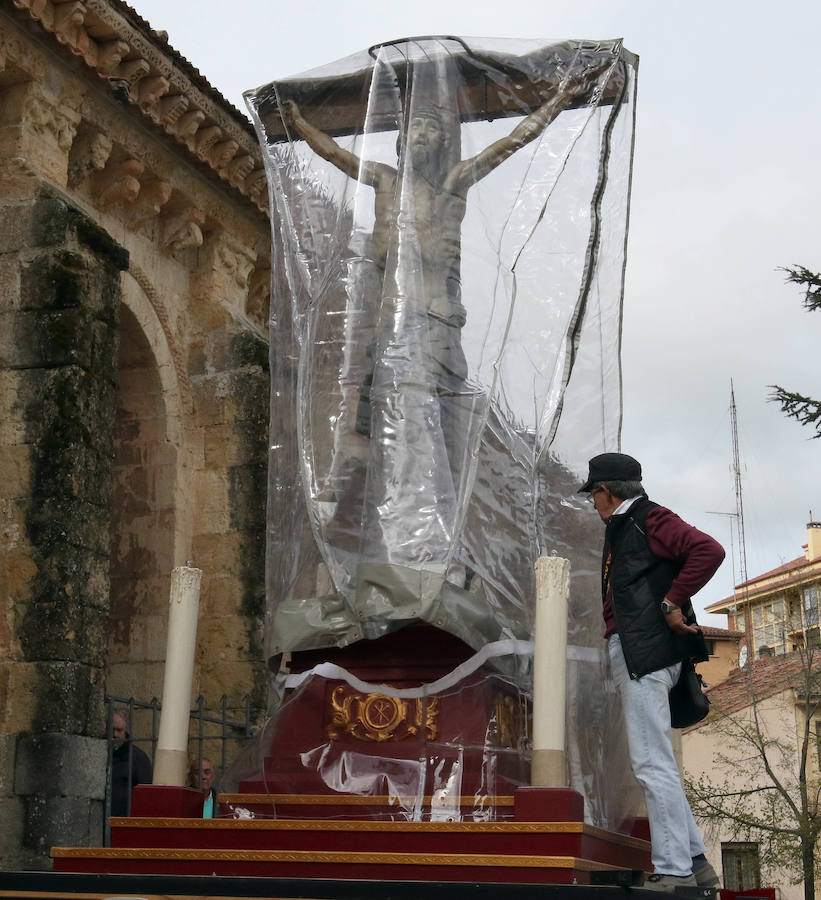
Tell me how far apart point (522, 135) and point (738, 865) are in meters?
25.1

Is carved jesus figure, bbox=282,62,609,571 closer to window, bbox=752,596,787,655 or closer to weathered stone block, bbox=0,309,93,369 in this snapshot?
weathered stone block, bbox=0,309,93,369

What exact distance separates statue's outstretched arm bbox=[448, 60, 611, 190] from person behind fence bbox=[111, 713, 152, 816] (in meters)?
4.42

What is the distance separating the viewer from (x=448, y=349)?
6137 mm

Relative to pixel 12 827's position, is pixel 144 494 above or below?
above

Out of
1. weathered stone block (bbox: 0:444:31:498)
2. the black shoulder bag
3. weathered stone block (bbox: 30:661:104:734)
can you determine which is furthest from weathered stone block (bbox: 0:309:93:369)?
the black shoulder bag

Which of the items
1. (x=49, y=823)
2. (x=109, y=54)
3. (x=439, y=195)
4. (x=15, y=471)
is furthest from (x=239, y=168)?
(x=49, y=823)

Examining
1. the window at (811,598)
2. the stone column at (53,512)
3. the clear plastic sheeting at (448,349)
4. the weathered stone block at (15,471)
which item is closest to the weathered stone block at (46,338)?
the stone column at (53,512)

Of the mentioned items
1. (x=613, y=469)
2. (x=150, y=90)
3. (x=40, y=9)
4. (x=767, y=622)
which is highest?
(x=767, y=622)

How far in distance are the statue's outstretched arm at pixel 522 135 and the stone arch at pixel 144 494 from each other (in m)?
5.32

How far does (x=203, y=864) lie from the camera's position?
4758 millimetres

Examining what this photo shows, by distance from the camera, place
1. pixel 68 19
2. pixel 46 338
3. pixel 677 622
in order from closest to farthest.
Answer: pixel 677 622 < pixel 46 338 < pixel 68 19

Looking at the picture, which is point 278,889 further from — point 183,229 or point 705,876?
point 183,229

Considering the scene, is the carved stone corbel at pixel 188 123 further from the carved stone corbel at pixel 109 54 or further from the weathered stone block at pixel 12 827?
the weathered stone block at pixel 12 827

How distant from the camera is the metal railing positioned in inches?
338
